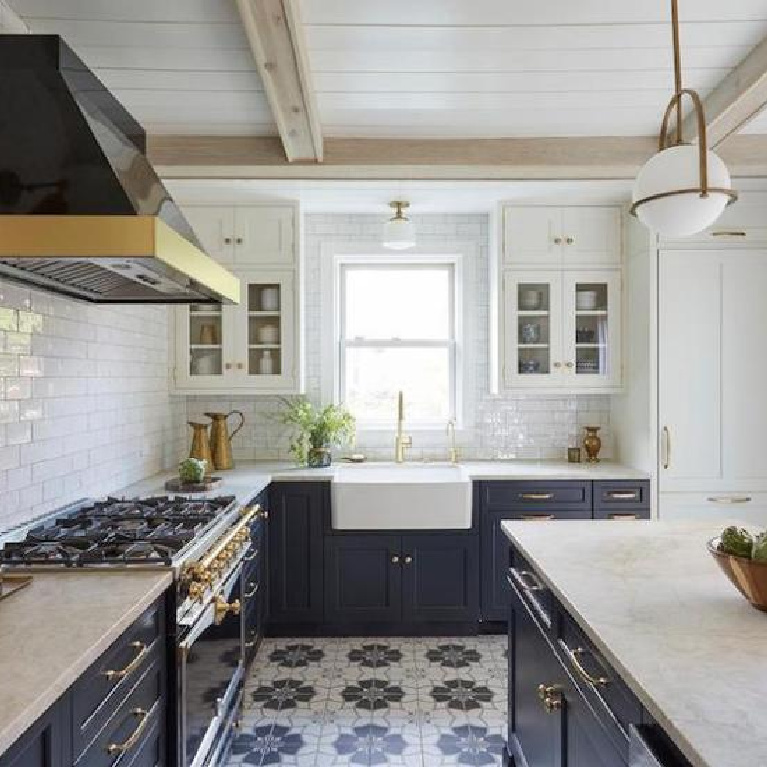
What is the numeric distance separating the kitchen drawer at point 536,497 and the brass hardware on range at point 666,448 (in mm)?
447

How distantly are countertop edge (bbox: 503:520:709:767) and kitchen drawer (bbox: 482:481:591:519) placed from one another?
1.95 meters

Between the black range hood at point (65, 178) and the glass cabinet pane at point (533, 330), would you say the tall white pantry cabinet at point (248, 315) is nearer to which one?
the glass cabinet pane at point (533, 330)

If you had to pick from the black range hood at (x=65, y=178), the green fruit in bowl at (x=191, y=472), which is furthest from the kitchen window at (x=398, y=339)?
the black range hood at (x=65, y=178)

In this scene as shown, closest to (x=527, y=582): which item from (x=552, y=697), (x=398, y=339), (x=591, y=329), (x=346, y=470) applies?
(x=552, y=697)

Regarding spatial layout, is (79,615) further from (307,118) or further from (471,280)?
(471,280)

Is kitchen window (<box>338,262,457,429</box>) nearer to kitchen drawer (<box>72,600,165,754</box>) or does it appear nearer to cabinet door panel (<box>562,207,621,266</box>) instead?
cabinet door panel (<box>562,207,621,266</box>)

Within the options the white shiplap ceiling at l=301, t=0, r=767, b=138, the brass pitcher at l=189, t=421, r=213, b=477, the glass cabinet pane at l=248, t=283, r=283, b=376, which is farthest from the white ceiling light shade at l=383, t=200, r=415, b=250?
the brass pitcher at l=189, t=421, r=213, b=477

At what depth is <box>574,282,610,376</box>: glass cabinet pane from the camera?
4238 millimetres

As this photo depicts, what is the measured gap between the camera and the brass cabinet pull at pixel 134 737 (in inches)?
63.2

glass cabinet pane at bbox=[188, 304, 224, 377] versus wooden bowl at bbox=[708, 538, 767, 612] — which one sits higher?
glass cabinet pane at bbox=[188, 304, 224, 377]

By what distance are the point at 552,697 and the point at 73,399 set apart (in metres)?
2.19

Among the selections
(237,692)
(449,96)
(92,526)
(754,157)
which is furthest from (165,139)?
(754,157)

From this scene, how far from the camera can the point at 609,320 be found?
166 inches

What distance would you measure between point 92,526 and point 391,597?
1.93m
